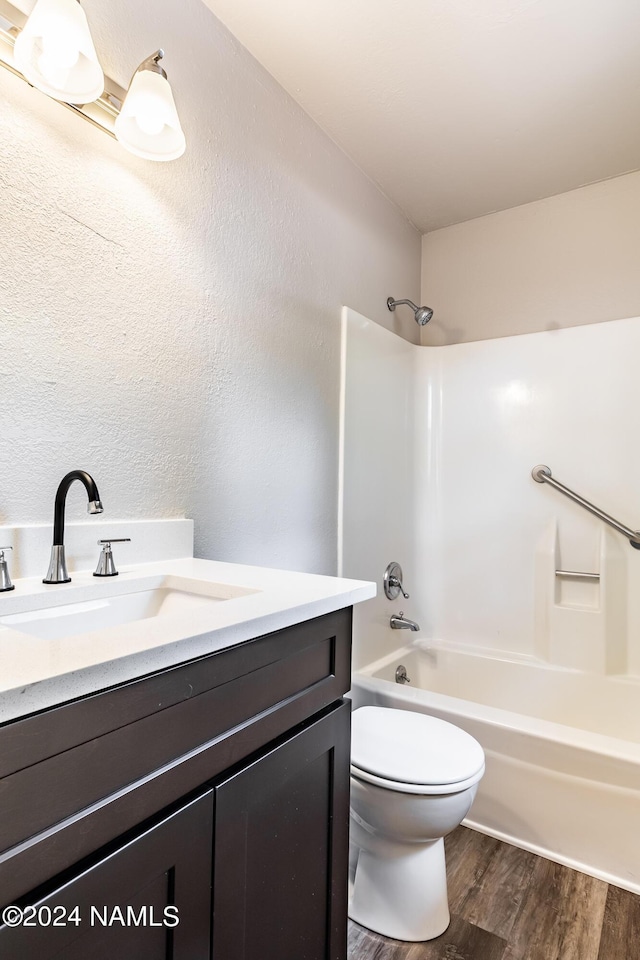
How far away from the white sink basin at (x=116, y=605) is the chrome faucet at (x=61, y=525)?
0.06m

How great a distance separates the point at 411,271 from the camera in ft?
8.40

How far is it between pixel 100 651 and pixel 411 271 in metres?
2.41

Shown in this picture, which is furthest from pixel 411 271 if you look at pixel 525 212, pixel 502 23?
pixel 502 23

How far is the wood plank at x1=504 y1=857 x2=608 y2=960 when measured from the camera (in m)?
1.25

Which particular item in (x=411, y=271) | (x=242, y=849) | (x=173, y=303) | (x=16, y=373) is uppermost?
(x=411, y=271)

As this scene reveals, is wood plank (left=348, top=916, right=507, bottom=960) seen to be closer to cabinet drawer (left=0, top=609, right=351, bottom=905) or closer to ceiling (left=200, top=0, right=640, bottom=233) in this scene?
cabinet drawer (left=0, top=609, right=351, bottom=905)

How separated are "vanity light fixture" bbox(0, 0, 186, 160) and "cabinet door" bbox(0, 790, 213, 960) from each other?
4.05ft

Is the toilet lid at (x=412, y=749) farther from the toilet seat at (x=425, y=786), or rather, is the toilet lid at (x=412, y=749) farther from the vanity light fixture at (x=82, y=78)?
the vanity light fixture at (x=82, y=78)

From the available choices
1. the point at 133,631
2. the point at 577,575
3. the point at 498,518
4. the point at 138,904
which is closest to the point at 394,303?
the point at 498,518

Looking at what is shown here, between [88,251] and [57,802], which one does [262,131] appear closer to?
[88,251]

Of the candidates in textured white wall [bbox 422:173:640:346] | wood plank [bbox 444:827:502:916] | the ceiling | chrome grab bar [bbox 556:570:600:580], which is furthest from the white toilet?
the ceiling

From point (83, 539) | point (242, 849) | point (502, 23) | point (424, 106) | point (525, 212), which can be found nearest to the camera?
point (242, 849)

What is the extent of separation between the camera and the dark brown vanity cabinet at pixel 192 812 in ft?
1.69

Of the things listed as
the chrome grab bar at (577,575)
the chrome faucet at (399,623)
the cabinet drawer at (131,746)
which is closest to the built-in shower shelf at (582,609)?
the chrome grab bar at (577,575)
